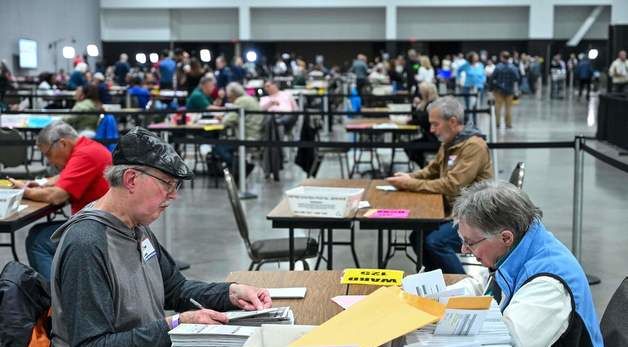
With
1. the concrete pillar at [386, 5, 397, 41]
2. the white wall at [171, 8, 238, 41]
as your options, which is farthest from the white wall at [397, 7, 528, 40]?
the white wall at [171, 8, 238, 41]

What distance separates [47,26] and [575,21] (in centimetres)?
1903

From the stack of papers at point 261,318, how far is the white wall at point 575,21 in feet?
102

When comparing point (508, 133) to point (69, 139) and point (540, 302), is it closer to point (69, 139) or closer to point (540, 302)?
point (69, 139)

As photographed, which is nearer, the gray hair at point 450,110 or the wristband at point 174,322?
the wristband at point 174,322

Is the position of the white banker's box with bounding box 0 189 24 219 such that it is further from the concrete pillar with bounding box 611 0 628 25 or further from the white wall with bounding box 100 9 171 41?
the white wall with bounding box 100 9 171 41

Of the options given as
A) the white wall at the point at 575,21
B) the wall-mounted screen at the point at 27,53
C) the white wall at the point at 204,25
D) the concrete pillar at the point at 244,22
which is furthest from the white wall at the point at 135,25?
the white wall at the point at 575,21

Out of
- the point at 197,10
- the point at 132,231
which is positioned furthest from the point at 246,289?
the point at 197,10

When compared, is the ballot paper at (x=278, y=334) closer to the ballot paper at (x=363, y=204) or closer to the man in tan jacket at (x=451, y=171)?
the ballot paper at (x=363, y=204)

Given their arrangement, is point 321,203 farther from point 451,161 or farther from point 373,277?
point 373,277

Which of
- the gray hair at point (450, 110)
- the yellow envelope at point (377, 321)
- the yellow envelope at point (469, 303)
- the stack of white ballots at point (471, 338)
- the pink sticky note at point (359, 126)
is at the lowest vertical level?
the stack of white ballots at point (471, 338)

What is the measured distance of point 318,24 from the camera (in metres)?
31.8

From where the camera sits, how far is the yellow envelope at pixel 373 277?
9.61 ft

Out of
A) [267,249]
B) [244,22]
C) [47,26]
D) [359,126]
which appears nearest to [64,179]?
[267,249]

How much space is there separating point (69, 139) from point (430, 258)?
→ 2.29 meters
